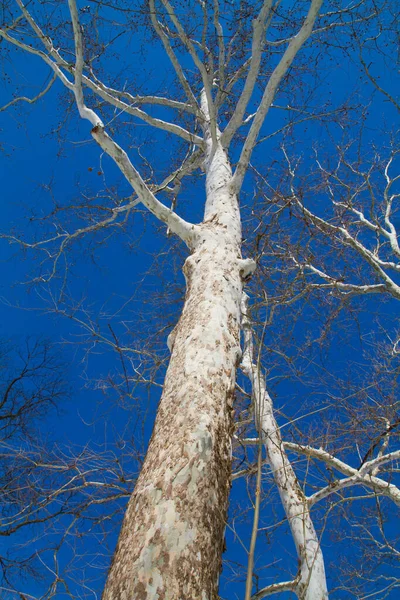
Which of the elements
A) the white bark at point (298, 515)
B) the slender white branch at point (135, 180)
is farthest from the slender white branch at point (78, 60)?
the white bark at point (298, 515)

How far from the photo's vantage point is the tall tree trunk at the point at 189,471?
1135 mm

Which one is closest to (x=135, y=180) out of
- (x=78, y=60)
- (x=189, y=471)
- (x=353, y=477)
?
(x=78, y=60)

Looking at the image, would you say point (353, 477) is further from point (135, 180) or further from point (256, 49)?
point (256, 49)

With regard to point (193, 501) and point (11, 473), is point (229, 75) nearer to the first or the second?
point (11, 473)

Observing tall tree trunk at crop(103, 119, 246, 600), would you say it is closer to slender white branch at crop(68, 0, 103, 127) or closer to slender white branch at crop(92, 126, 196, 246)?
slender white branch at crop(92, 126, 196, 246)

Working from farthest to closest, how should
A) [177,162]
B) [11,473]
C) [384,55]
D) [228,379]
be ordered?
[177,162] < [384,55] < [11,473] < [228,379]

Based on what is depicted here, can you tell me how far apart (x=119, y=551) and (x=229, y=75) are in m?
5.96

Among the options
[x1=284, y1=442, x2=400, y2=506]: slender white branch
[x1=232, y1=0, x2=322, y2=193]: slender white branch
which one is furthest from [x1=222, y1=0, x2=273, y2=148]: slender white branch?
[x1=284, y1=442, x2=400, y2=506]: slender white branch

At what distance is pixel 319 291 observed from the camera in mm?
5824

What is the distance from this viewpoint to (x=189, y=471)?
4.47 ft

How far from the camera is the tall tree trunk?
1135 mm

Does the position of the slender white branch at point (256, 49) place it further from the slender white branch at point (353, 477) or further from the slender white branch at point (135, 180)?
the slender white branch at point (353, 477)

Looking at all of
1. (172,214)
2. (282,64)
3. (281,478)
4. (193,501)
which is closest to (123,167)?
(172,214)

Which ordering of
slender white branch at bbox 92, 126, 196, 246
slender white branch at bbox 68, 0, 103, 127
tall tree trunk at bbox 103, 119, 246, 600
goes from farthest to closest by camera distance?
slender white branch at bbox 92, 126, 196, 246
slender white branch at bbox 68, 0, 103, 127
tall tree trunk at bbox 103, 119, 246, 600
